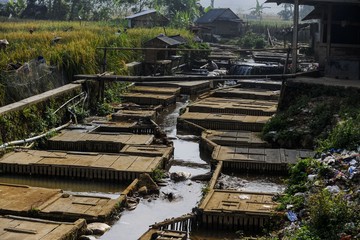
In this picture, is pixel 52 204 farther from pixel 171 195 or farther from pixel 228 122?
pixel 228 122

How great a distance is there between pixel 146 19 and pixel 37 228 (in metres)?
34.4

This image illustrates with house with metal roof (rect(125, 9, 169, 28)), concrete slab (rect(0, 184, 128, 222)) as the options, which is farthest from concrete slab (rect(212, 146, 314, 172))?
house with metal roof (rect(125, 9, 169, 28))

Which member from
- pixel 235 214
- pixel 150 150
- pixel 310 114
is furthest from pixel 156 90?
pixel 235 214

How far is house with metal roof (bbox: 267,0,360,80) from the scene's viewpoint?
17.8 metres

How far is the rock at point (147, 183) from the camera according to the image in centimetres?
1205

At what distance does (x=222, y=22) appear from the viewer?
52938mm

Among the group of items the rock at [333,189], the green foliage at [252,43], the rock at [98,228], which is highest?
the green foliage at [252,43]

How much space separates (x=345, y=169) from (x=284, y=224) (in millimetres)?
1736

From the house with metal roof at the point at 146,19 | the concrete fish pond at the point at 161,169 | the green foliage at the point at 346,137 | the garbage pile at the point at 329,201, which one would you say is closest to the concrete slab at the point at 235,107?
the concrete fish pond at the point at 161,169

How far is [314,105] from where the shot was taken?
16188 mm

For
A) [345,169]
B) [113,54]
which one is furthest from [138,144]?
[113,54]

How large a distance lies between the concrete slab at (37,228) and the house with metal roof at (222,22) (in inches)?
1728

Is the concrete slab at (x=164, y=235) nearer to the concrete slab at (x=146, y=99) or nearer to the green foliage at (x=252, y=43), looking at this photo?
the concrete slab at (x=146, y=99)

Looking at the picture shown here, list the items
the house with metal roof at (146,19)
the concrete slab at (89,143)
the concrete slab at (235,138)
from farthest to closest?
1. the house with metal roof at (146,19)
2. the concrete slab at (235,138)
3. the concrete slab at (89,143)
